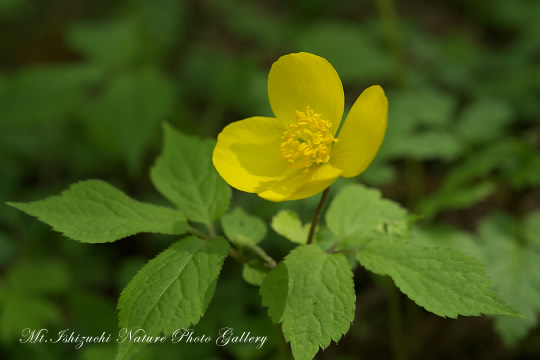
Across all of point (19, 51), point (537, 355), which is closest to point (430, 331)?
point (537, 355)

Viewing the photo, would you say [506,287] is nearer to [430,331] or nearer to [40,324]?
[430,331]

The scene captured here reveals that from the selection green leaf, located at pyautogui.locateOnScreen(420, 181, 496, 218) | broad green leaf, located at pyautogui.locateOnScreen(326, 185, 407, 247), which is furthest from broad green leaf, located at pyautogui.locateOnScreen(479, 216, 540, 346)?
broad green leaf, located at pyautogui.locateOnScreen(326, 185, 407, 247)

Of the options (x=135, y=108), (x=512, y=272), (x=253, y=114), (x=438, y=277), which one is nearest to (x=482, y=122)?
(x=512, y=272)

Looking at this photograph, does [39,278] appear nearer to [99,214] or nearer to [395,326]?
[99,214]

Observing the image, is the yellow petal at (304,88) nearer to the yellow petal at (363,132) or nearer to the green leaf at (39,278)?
the yellow petal at (363,132)

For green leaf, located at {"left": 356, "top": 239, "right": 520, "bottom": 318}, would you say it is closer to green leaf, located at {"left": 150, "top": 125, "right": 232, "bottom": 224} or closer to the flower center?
the flower center

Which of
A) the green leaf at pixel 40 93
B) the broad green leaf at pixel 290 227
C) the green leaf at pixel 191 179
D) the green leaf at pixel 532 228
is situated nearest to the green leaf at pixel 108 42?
the green leaf at pixel 40 93
